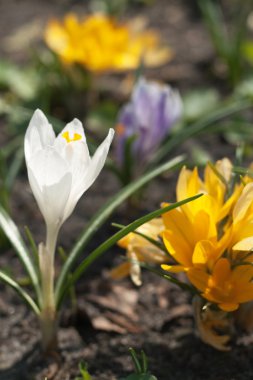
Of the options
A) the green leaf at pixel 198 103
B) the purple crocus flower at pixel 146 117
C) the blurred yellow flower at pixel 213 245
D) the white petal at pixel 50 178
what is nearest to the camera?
the white petal at pixel 50 178

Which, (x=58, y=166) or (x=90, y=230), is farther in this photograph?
(x=90, y=230)

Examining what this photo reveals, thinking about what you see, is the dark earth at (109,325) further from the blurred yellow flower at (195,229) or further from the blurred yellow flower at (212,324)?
the blurred yellow flower at (195,229)

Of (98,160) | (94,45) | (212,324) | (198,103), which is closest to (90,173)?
(98,160)

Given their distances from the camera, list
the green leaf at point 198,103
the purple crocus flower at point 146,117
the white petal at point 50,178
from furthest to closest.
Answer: the green leaf at point 198,103 < the purple crocus flower at point 146,117 < the white petal at point 50,178

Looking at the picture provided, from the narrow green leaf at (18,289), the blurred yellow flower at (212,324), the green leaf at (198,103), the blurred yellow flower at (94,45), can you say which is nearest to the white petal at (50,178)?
the narrow green leaf at (18,289)

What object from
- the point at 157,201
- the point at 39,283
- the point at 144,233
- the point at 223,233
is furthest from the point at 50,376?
the point at 157,201

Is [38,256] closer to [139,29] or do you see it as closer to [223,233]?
[223,233]

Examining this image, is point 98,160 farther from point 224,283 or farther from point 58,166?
point 224,283
